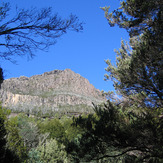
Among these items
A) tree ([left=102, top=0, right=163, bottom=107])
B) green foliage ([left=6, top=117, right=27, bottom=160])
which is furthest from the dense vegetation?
green foliage ([left=6, top=117, right=27, bottom=160])

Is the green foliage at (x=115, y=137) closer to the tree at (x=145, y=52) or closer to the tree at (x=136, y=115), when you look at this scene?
the tree at (x=136, y=115)

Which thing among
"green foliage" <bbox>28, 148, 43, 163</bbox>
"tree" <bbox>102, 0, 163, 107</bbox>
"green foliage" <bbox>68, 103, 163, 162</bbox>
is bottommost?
"green foliage" <bbox>28, 148, 43, 163</bbox>

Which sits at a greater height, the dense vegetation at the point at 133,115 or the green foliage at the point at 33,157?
the dense vegetation at the point at 133,115

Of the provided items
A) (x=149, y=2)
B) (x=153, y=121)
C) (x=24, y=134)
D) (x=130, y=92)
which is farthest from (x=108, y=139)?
(x=24, y=134)

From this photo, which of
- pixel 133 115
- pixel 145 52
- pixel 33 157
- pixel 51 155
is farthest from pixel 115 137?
pixel 51 155

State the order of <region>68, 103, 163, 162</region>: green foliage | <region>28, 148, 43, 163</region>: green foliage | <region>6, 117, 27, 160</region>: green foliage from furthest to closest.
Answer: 1. <region>28, 148, 43, 163</region>: green foliage
2. <region>6, 117, 27, 160</region>: green foliage
3. <region>68, 103, 163, 162</region>: green foliage

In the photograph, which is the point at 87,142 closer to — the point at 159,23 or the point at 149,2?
the point at 159,23

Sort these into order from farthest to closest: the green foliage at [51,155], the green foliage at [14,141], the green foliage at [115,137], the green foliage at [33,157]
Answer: the green foliage at [51,155]
the green foliage at [33,157]
the green foliage at [14,141]
the green foliage at [115,137]

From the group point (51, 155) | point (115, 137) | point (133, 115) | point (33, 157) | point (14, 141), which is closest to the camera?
point (115, 137)

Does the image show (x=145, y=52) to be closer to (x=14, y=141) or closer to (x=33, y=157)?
(x=14, y=141)

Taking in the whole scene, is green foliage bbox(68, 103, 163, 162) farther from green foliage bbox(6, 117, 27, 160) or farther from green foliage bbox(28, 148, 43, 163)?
green foliage bbox(28, 148, 43, 163)

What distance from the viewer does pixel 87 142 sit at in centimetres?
470

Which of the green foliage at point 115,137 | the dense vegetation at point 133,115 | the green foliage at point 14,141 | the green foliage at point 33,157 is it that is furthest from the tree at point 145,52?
the green foliage at point 33,157

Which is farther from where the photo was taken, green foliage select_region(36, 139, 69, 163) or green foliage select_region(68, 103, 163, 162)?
green foliage select_region(36, 139, 69, 163)
